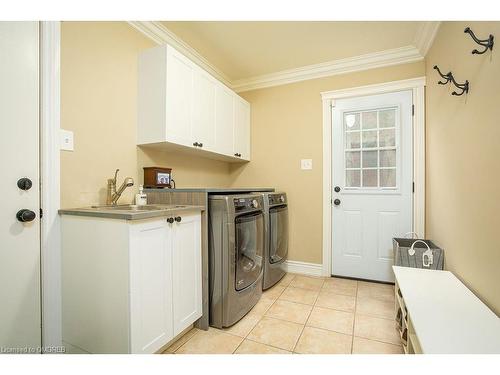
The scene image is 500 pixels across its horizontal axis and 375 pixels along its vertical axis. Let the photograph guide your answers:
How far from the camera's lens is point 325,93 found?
112 inches

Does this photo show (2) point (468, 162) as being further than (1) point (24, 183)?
Yes

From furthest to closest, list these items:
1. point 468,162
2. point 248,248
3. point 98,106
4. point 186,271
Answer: point 248,248 < point 98,106 < point 186,271 < point 468,162

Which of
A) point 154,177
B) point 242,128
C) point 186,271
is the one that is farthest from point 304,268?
point 154,177

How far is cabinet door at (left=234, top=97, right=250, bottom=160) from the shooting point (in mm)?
2941

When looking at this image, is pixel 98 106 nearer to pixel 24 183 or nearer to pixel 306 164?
pixel 24 183

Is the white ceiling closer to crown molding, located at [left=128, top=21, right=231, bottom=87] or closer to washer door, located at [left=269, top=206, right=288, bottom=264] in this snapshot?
crown molding, located at [left=128, top=21, right=231, bottom=87]

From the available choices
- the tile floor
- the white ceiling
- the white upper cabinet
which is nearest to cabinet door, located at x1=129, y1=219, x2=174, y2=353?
the tile floor

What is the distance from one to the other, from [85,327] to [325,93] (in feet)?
9.83

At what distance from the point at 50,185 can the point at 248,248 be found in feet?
4.55

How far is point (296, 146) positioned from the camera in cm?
301

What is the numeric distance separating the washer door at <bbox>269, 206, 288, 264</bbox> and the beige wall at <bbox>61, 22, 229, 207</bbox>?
1.34 meters

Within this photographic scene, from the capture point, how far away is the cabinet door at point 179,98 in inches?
77.0

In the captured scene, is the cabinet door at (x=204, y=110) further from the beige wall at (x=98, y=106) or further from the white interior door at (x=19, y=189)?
the white interior door at (x=19, y=189)
